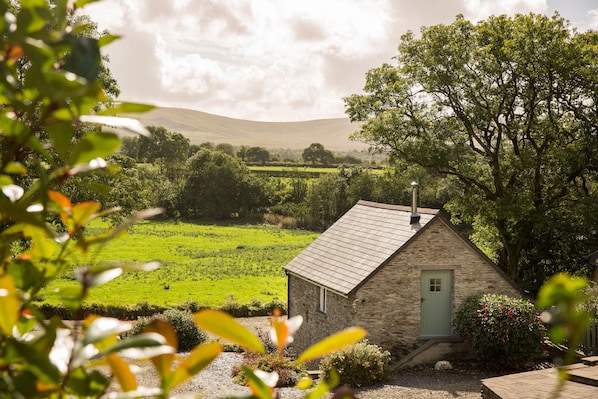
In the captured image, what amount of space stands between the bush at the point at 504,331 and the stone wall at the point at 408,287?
2.55 ft

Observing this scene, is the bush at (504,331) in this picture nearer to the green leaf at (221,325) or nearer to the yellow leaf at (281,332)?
the yellow leaf at (281,332)

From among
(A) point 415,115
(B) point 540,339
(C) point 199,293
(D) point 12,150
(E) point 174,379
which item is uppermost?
(A) point 415,115

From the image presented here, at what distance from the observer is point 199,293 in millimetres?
32812

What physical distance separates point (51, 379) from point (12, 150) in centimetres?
31

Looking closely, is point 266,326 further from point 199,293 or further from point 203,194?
point 203,194

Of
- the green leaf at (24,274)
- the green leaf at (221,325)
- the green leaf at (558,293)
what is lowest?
the green leaf at (221,325)

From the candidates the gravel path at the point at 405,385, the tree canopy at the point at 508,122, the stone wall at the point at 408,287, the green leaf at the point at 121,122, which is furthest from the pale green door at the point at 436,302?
the green leaf at the point at 121,122

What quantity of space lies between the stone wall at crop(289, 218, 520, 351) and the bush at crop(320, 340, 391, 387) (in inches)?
51.2

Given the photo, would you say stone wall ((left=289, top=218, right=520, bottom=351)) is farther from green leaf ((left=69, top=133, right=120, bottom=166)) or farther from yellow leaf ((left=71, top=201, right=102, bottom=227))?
green leaf ((left=69, top=133, right=120, bottom=166))

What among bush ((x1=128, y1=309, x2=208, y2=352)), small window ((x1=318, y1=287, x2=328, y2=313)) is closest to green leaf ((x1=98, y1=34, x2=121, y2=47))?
small window ((x1=318, y1=287, x2=328, y2=313))

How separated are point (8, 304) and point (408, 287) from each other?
54.2ft

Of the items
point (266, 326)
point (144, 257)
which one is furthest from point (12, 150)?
point (144, 257)

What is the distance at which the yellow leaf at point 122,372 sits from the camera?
83 centimetres

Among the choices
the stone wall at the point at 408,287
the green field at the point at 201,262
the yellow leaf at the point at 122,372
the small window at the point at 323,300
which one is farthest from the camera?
the green field at the point at 201,262
